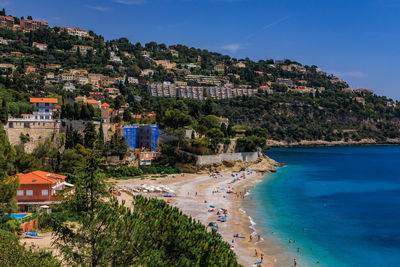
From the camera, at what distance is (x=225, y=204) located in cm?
3428

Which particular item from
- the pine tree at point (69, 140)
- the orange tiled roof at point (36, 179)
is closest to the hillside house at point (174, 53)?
the pine tree at point (69, 140)

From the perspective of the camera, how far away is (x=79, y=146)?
39500 millimetres

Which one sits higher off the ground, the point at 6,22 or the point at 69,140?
the point at 6,22

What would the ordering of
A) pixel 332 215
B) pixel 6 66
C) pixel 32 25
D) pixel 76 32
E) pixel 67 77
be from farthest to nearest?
pixel 76 32
pixel 32 25
pixel 67 77
pixel 6 66
pixel 332 215

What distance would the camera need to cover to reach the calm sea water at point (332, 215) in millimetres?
23312

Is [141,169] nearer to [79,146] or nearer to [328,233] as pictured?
[79,146]

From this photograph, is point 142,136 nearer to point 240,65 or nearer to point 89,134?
point 89,134

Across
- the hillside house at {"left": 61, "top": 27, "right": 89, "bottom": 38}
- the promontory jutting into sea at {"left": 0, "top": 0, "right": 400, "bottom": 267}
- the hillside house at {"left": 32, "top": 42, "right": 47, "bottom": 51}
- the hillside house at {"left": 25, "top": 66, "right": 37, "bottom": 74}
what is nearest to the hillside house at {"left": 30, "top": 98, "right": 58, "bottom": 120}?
the promontory jutting into sea at {"left": 0, "top": 0, "right": 400, "bottom": 267}

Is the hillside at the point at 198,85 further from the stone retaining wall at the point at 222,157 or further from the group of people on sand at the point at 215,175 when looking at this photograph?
the group of people on sand at the point at 215,175

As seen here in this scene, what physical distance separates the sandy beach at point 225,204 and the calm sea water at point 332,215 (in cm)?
124

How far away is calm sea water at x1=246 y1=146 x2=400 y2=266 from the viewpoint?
76.5ft

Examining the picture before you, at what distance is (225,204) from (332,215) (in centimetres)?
1016

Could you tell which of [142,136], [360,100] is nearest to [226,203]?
[142,136]

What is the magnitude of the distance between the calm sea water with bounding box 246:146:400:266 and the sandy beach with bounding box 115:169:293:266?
48.9 inches
